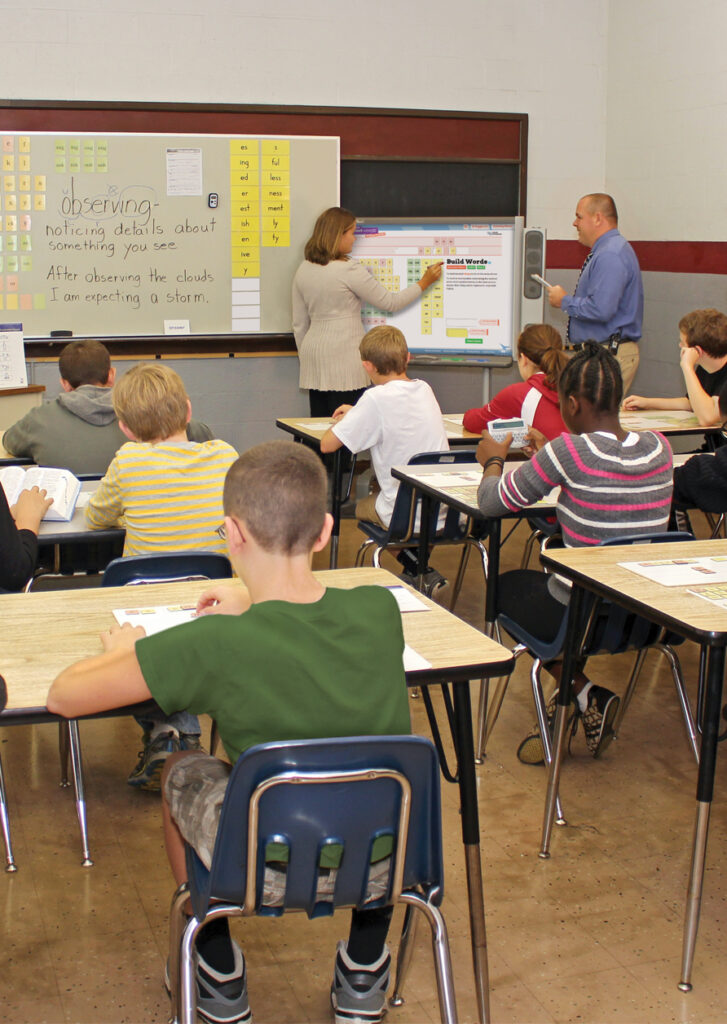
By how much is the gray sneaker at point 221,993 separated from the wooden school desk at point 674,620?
34.5 inches

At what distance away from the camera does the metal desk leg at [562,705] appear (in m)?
2.57

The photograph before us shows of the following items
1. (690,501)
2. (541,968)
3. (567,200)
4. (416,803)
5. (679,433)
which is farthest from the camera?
(567,200)

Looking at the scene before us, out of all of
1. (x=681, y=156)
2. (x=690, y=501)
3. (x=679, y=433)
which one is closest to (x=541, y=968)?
(x=690, y=501)

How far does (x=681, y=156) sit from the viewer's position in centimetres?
636

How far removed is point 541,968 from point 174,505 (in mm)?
1461

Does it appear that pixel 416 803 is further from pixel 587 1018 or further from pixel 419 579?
pixel 419 579

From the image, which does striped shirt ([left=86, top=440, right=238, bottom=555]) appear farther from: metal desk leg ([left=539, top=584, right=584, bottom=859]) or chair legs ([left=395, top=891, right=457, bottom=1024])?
chair legs ([left=395, top=891, right=457, bottom=1024])

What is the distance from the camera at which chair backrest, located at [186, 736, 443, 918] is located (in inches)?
57.8

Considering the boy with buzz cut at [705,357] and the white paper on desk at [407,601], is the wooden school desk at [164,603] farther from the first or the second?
the boy with buzz cut at [705,357]

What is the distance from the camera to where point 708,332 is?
15.2 feet

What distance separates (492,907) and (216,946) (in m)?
0.78

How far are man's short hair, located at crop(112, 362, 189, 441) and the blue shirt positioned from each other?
3.42 metres

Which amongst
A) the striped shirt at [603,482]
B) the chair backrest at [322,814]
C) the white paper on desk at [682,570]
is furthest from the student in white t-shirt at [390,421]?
the chair backrest at [322,814]

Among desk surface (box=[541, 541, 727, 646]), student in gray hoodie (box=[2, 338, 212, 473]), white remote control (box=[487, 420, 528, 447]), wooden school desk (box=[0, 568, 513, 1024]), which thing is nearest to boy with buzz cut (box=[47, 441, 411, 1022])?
wooden school desk (box=[0, 568, 513, 1024])
